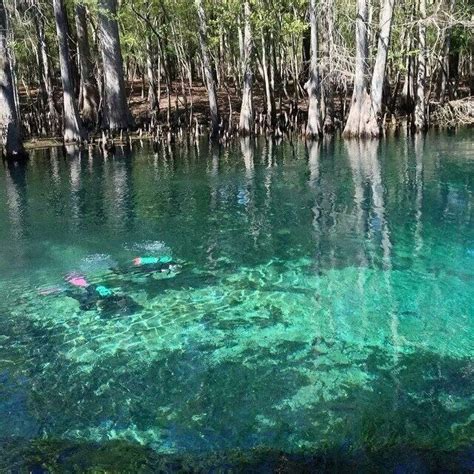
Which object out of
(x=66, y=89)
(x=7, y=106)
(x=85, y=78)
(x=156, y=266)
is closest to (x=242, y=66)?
(x=85, y=78)

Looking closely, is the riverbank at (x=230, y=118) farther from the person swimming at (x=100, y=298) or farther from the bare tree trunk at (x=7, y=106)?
the person swimming at (x=100, y=298)

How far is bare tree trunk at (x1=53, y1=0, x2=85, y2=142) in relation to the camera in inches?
851

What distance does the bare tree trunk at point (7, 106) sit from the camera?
1831 cm

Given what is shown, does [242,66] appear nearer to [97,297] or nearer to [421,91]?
[421,91]

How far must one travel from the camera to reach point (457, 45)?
30.4 meters

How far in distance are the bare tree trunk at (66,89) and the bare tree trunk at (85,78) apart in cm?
390

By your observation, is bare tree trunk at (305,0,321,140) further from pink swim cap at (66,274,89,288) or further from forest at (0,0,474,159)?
pink swim cap at (66,274,89,288)

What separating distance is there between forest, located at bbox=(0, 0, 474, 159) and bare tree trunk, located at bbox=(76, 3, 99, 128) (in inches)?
2.1

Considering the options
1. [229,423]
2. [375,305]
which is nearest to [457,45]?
[375,305]

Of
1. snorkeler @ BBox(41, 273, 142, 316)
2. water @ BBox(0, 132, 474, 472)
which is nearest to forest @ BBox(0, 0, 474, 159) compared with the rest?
water @ BBox(0, 132, 474, 472)

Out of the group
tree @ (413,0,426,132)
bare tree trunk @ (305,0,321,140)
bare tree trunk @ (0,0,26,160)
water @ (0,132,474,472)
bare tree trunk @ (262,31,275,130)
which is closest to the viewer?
water @ (0,132,474,472)

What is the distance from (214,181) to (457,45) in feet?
70.3

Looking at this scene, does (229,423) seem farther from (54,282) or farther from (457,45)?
(457,45)

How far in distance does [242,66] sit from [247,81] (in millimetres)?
1926
